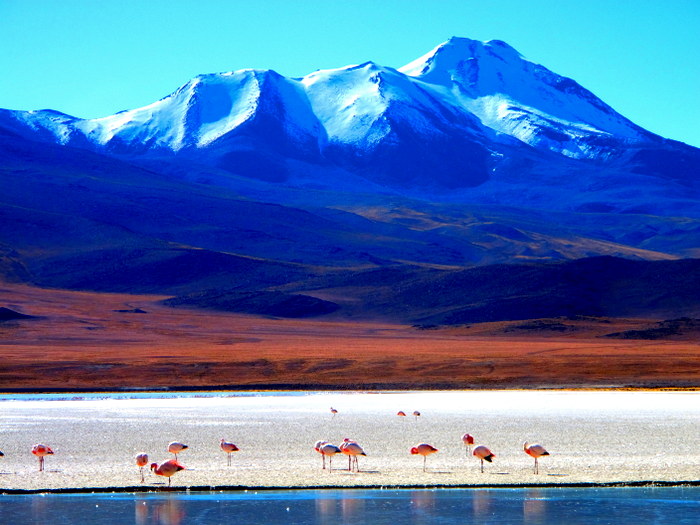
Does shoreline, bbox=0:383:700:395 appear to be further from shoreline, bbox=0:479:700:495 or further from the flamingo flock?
shoreline, bbox=0:479:700:495

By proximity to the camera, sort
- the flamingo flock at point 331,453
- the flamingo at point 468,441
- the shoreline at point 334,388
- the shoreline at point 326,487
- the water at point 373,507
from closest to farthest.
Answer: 1. the water at point 373,507
2. the shoreline at point 326,487
3. the flamingo flock at point 331,453
4. the flamingo at point 468,441
5. the shoreline at point 334,388

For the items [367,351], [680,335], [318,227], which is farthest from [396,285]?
[318,227]

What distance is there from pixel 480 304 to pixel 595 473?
79674mm

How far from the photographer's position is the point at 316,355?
59.7 meters

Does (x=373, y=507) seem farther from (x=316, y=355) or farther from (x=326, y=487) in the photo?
(x=316, y=355)

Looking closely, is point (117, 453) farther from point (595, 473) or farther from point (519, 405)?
point (519, 405)

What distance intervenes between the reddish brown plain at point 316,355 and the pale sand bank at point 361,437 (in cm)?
836

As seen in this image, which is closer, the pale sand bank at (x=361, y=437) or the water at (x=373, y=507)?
the water at (x=373, y=507)

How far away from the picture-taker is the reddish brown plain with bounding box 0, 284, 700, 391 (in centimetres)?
4956

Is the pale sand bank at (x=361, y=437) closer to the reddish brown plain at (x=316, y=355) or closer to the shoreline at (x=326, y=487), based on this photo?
the shoreline at (x=326, y=487)

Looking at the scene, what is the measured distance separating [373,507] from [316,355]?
4243cm

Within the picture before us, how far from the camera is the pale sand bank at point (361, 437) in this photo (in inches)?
784

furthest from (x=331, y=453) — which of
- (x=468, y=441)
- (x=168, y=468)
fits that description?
(x=468, y=441)

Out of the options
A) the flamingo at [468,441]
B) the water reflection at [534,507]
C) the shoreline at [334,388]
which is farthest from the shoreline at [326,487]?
the shoreline at [334,388]
